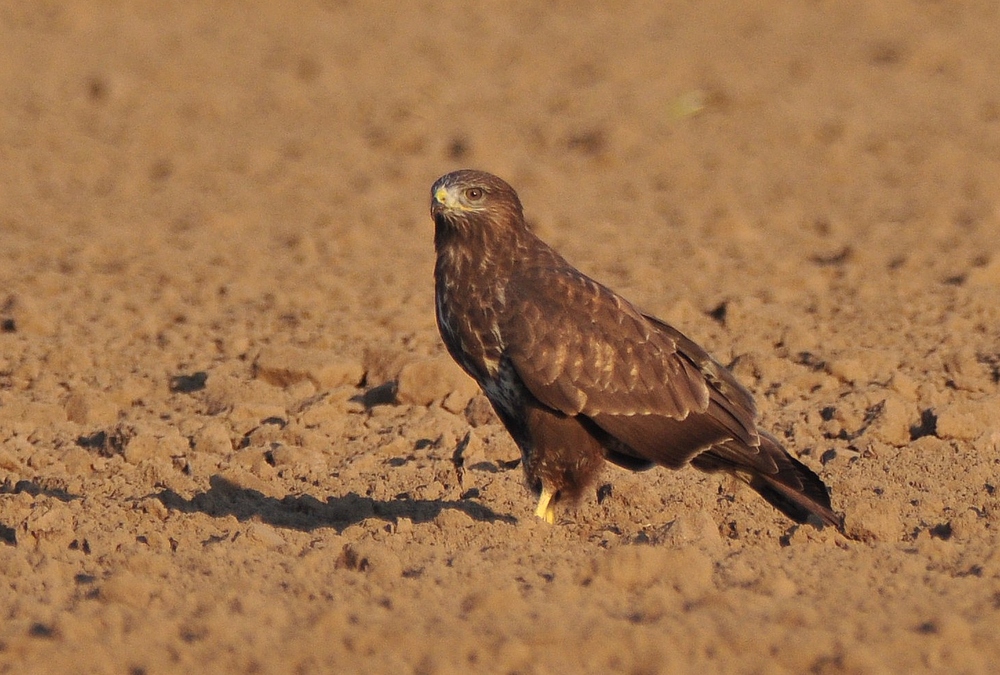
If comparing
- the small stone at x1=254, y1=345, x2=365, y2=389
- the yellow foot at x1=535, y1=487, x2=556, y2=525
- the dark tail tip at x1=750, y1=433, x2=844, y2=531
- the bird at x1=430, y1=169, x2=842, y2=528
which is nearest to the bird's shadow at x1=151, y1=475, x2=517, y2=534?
the yellow foot at x1=535, y1=487, x2=556, y2=525

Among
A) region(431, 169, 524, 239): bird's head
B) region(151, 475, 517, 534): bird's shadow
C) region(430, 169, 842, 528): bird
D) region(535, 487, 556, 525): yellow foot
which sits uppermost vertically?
region(431, 169, 524, 239): bird's head

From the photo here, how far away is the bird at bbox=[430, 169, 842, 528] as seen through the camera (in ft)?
24.1

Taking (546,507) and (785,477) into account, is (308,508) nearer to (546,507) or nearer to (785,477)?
(546,507)

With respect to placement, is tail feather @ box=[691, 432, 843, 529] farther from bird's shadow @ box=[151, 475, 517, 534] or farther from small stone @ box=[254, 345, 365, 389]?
small stone @ box=[254, 345, 365, 389]

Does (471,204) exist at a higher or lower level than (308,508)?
higher

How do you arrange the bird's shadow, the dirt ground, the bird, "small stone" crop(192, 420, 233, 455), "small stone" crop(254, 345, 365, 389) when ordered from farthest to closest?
"small stone" crop(254, 345, 365, 389) → "small stone" crop(192, 420, 233, 455) → the bird's shadow → the bird → the dirt ground

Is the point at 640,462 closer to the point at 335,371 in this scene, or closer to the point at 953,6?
the point at 335,371

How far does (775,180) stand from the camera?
14.7 meters

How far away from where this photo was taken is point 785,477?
7.38 metres

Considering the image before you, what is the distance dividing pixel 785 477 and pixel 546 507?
1.12m

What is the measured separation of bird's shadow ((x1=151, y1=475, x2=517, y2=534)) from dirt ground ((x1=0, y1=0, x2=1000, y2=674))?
3 centimetres

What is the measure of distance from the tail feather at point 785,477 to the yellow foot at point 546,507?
0.77 m

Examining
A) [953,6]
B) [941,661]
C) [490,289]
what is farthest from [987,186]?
[941,661]

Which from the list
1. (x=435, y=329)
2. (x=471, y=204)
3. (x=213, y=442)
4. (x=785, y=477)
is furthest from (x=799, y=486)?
(x=435, y=329)
